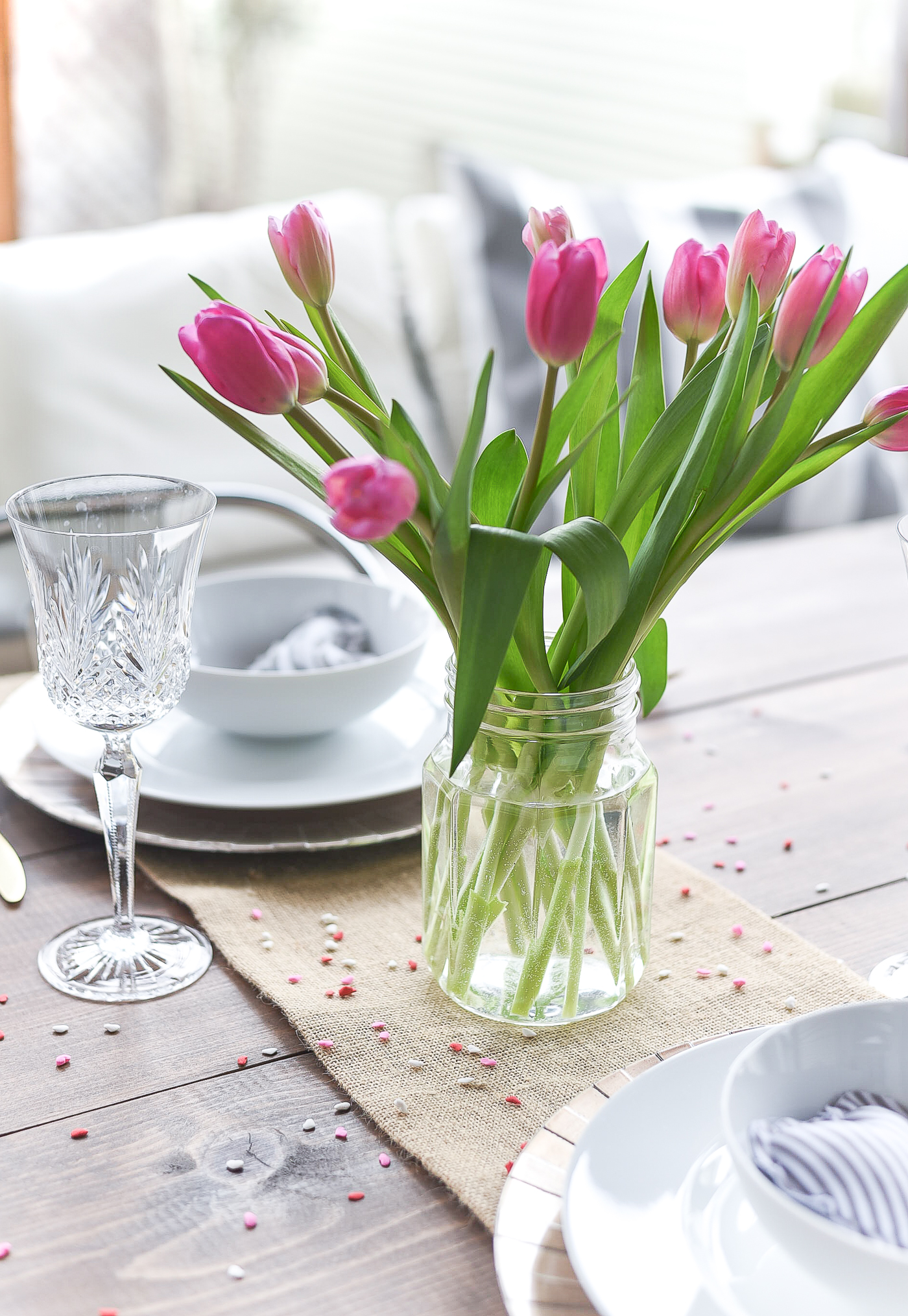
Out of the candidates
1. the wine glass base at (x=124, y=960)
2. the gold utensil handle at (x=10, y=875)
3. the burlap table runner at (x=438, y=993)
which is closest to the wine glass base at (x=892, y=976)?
the burlap table runner at (x=438, y=993)

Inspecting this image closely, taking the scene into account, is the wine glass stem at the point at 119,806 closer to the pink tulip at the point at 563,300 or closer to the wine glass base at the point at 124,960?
the wine glass base at the point at 124,960

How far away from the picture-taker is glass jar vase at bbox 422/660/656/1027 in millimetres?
681

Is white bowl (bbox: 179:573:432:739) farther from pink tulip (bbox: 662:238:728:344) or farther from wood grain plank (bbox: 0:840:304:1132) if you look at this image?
pink tulip (bbox: 662:238:728:344)

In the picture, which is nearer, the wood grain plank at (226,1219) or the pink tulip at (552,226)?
the wood grain plank at (226,1219)

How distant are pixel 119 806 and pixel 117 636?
10 centimetres

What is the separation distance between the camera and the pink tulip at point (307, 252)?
2.02 feet

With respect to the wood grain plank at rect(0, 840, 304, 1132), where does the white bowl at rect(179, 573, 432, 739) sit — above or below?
above

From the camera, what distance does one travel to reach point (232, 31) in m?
5.17

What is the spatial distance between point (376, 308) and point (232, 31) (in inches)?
140

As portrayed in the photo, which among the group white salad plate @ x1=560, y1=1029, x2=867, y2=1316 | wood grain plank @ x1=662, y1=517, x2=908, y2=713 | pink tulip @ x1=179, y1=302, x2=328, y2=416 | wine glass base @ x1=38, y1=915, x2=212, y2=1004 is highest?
pink tulip @ x1=179, y1=302, x2=328, y2=416

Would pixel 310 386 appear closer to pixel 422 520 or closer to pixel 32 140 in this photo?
pixel 422 520

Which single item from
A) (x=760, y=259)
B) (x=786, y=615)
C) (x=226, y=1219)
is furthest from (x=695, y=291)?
(x=786, y=615)

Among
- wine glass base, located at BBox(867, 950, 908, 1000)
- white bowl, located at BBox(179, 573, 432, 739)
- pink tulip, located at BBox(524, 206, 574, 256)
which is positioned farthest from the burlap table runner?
pink tulip, located at BBox(524, 206, 574, 256)

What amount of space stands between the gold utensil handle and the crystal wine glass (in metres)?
0.07
